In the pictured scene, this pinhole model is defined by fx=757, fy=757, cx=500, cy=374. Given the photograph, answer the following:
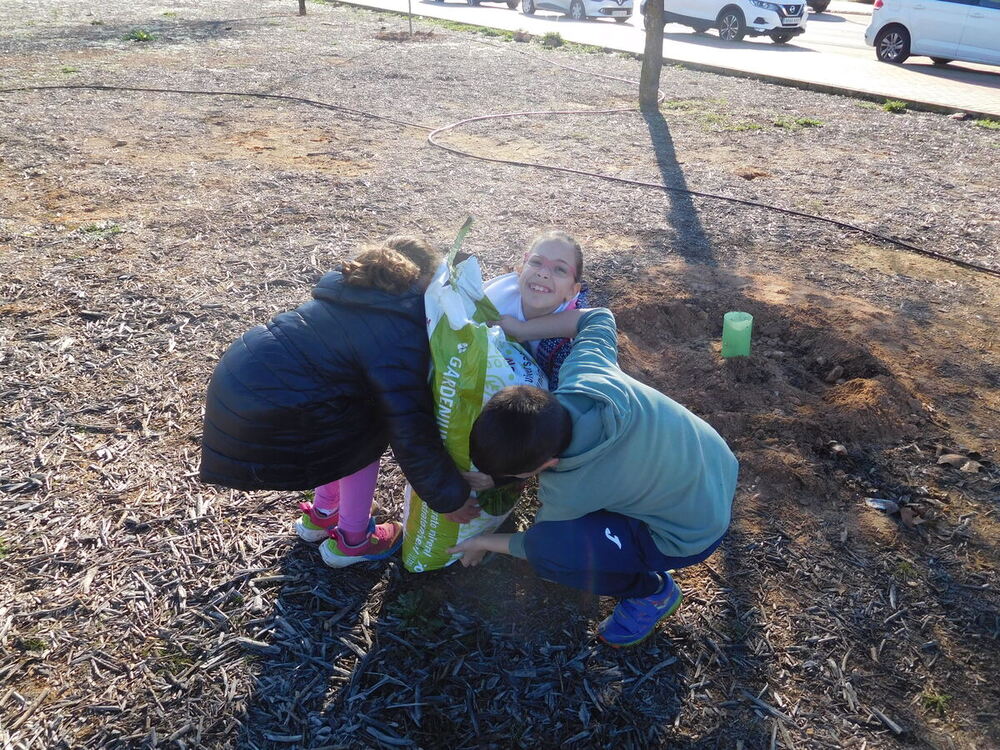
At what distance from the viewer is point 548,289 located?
2.74m

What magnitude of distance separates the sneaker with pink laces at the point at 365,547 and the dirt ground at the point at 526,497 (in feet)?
0.22

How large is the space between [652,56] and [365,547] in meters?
8.08

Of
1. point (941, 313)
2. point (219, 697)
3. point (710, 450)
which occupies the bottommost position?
point (219, 697)

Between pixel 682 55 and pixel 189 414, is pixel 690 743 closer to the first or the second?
pixel 189 414

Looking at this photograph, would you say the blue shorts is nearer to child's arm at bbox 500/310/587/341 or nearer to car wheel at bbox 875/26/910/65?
child's arm at bbox 500/310/587/341

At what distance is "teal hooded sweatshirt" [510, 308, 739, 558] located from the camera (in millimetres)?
2053

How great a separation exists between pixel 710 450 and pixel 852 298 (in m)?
2.84

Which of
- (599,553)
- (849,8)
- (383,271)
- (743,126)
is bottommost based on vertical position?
(599,553)

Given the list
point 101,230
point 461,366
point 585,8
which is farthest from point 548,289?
point 585,8

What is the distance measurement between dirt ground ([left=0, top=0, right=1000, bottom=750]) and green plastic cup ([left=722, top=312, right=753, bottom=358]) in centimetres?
6

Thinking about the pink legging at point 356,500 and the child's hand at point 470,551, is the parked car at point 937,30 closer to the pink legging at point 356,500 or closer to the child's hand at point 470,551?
the child's hand at point 470,551

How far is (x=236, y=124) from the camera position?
314 inches

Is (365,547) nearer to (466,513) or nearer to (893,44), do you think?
(466,513)

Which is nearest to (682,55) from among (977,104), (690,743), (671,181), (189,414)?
(977,104)
